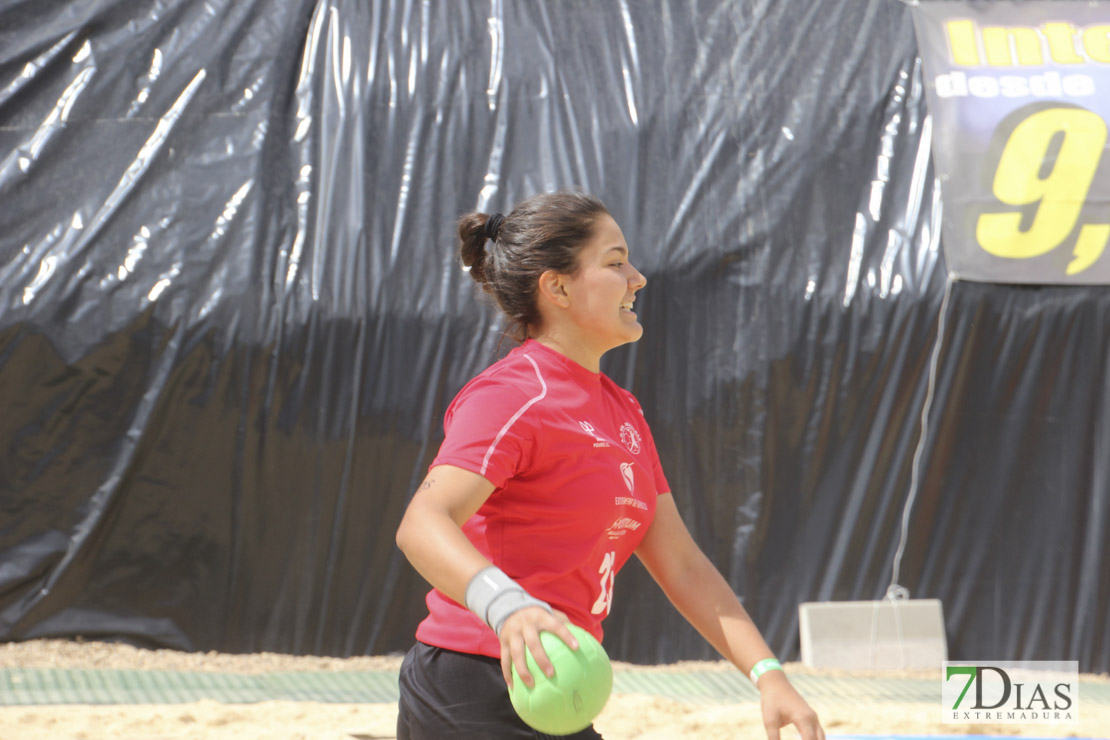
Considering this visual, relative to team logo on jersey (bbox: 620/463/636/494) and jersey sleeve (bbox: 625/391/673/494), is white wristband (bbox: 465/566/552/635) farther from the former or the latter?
jersey sleeve (bbox: 625/391/673/494)

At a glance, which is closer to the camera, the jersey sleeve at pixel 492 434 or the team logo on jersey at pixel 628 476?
the jersey sleeve at pixel 492 434

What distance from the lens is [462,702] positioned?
4.96 ft

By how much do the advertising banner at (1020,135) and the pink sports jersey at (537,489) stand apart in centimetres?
347

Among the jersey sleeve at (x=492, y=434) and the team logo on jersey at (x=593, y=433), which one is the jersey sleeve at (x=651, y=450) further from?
the jersey sleeve at (x=492, y=434)

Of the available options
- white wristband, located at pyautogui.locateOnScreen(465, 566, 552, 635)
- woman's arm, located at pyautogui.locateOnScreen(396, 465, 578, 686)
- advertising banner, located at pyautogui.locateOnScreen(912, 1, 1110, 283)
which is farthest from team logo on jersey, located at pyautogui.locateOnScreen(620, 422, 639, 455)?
advertising banner, located at pyautogui.locateOnScreen(912, 1, 1110, 283)

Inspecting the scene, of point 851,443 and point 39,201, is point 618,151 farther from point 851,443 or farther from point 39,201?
point 39,201

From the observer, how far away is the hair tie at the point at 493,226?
1.88 metres

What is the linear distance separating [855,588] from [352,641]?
2202 mm

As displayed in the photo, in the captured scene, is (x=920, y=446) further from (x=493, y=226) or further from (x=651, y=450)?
(x=493, y=226)

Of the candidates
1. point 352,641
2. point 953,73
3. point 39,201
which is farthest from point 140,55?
point 953,73

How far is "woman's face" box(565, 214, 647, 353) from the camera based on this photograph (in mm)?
1731

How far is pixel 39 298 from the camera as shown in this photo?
436 centimetres

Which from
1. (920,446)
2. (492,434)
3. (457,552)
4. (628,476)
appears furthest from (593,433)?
(920,446)

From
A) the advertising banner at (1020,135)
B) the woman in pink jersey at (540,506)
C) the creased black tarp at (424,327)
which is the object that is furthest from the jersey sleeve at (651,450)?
the advertising banner at (1020,135)
